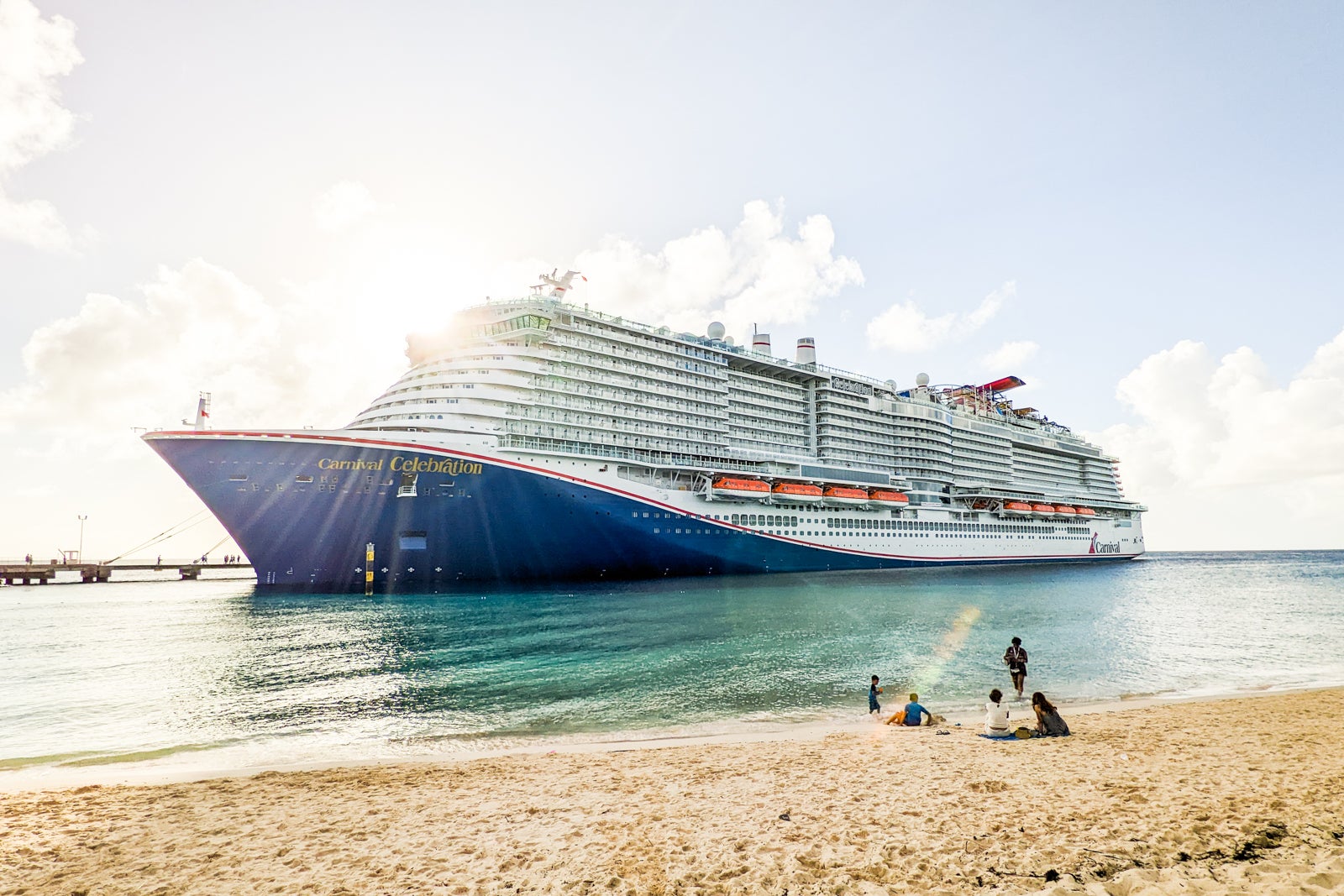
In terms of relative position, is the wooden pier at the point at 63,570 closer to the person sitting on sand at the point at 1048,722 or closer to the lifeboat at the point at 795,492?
the lifeboat at the point at 795,492

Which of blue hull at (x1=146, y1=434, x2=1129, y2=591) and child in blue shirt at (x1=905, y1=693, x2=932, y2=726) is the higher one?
blue hull at (x1=146, y1=434, x2=1129, y2=591)

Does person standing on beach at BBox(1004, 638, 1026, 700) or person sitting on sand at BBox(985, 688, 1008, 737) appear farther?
person standing on beach at BBox(1004, 638, 1026, 700)

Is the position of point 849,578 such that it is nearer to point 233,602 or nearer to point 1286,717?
point 1286,717

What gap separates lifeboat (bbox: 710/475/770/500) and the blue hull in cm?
871

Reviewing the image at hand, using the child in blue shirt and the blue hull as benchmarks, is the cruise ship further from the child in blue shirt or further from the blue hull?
the child in blue shirt

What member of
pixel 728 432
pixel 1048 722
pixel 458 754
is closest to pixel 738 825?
pixel 458 754

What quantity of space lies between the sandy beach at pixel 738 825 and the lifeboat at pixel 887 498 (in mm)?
55358

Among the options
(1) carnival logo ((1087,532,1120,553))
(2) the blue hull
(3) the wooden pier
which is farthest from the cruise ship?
(3) the wooden pier

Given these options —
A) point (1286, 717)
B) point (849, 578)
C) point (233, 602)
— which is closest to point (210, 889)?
point (1286, 717)

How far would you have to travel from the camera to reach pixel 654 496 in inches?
1885

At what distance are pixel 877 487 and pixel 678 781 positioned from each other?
62.5 m

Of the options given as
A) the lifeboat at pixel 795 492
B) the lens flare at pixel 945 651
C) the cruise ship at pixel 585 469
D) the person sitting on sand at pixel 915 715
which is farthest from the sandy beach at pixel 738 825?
the lifeboat at pixel 795 492

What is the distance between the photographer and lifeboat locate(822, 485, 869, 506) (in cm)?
6184

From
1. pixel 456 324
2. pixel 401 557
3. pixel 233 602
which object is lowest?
pixel 233 602
